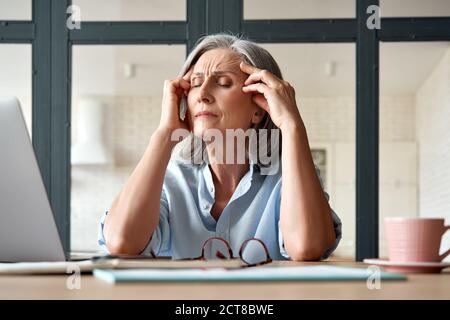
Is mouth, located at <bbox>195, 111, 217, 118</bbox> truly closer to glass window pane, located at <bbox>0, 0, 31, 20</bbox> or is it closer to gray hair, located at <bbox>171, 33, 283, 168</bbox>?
gray hair, located at <bbox>171, 33, 283, 168</bbox>

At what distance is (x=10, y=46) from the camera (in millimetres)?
3984

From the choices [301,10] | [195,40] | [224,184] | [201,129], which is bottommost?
[224,184]

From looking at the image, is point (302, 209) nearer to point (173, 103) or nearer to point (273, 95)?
point (273, 95)

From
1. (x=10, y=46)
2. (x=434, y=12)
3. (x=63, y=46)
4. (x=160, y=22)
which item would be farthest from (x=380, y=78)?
(x=10, y=46)

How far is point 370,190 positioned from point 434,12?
3.27ft

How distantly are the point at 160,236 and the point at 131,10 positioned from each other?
7.87 ft

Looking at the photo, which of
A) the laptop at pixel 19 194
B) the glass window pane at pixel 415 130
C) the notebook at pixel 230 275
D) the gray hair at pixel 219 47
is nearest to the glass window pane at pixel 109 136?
the glass window pane at pixel 415 130

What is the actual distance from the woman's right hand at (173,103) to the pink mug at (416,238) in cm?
89

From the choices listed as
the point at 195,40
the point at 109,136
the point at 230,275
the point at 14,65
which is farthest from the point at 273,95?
the point at 109,136

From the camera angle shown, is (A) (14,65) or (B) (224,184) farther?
(A) (14,65)

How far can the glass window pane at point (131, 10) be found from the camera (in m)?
3.94

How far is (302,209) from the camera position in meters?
1.61

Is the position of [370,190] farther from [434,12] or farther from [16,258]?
[16,258]

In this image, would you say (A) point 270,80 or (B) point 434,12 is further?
(B) point 434,12
